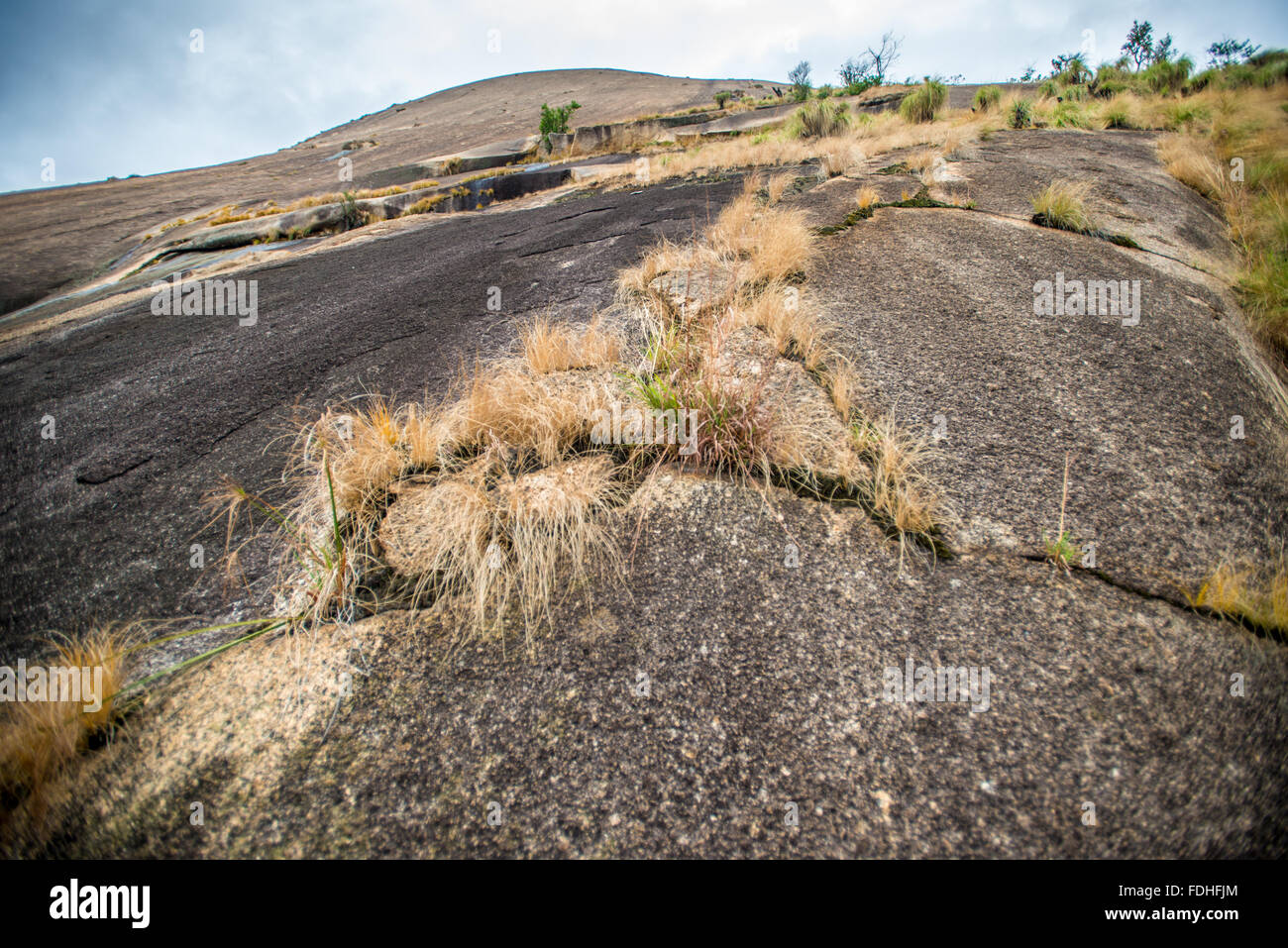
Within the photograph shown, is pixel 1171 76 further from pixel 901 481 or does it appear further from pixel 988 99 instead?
pixel 901 481

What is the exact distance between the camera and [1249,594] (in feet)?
5.13

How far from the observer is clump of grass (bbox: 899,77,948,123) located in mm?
11883

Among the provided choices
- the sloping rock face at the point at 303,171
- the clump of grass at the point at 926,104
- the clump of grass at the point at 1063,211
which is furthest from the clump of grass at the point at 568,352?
the sloping rock face at the point at 303,171

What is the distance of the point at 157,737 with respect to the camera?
1.51 m

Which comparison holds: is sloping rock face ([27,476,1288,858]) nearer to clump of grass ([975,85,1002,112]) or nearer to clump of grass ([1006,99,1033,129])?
clump of grass ([1006,99,1033,129])

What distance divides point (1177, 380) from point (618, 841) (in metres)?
3.28

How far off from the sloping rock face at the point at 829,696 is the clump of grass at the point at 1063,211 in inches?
92.6

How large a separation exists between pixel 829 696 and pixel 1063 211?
16.0 feet

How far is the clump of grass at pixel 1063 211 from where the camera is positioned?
4.11 m

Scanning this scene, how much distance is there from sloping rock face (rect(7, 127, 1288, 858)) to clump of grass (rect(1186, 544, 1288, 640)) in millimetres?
59

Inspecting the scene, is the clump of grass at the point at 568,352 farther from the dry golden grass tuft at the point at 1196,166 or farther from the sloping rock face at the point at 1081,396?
the dry golden grass tuft at the point at 1196,166
